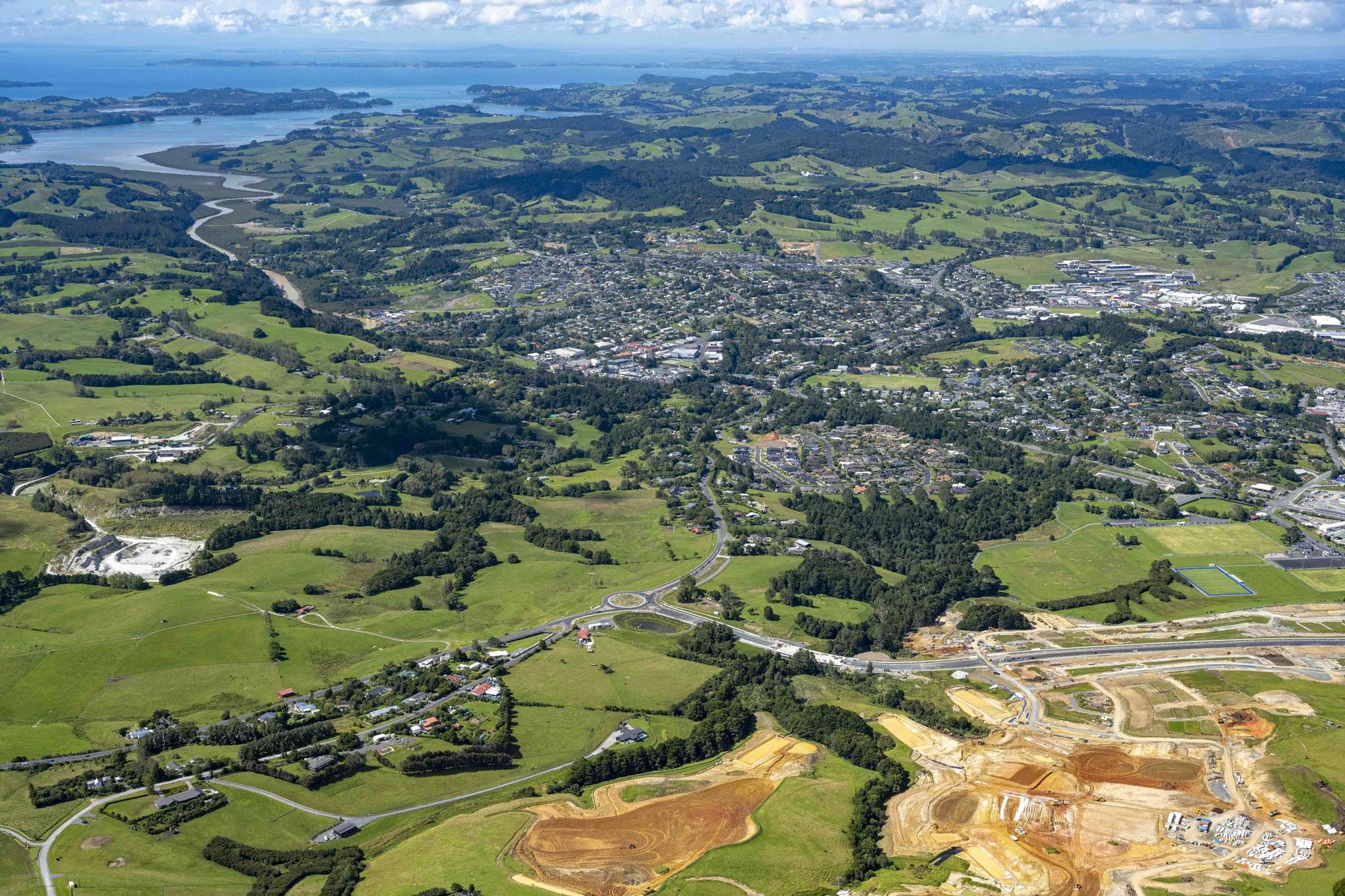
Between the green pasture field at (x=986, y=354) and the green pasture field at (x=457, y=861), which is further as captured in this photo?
the green pasture field at (x=986, y=354)

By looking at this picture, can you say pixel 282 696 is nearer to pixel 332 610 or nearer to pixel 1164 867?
pixel 332 610

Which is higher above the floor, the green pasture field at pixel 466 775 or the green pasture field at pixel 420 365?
the green pasture field at pixel 420 365

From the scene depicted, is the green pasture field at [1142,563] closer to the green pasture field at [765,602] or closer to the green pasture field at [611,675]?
the green pasture field at [765,602]

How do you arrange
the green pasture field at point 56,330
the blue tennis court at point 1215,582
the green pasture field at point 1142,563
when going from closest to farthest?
the green pasture field at point 1142,563, the blue tennis court at point 1215,582, the green pasture field at point 56,330

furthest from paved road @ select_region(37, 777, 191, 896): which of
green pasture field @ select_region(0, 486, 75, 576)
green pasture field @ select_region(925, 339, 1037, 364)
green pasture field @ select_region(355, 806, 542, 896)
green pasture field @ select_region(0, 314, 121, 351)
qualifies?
green pasture field @ select_region(925, 339, 1037, 364)

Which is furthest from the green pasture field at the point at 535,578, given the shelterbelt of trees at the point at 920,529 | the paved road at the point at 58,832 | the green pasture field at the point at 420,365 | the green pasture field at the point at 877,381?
the green pasture field at the point at 877,381

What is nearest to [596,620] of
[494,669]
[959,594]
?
[494,669]

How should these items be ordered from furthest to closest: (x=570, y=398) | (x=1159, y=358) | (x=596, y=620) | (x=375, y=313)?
(x=375, y=313), (x=1159, y=358), (x=570, y=398), (x=596, y=620)
